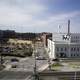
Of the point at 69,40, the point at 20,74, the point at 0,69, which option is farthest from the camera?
the point at 69,40

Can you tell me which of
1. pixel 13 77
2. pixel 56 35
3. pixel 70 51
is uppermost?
pixel 56 35

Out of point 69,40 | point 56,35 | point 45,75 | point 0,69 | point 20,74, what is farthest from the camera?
point 56,35

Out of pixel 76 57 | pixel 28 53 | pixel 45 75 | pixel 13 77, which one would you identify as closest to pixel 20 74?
pixel 13 77

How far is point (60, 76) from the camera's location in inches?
561

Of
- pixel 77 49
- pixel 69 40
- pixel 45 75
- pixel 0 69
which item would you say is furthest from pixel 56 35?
pixel 45 75

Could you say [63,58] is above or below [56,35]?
below

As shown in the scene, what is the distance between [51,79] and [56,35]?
62.6 ft

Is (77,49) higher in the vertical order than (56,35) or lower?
lower

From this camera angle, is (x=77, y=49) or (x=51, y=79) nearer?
(x=51, y=79)

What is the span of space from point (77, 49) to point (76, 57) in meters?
1.00

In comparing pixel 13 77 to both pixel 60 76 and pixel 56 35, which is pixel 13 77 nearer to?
pixel 60 76

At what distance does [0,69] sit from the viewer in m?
17.6

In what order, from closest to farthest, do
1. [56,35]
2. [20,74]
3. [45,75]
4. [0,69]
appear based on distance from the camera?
[45,75] < [20,74] < [0,69] < [56,35]

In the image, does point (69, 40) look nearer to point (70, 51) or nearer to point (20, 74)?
point (70, 51)
